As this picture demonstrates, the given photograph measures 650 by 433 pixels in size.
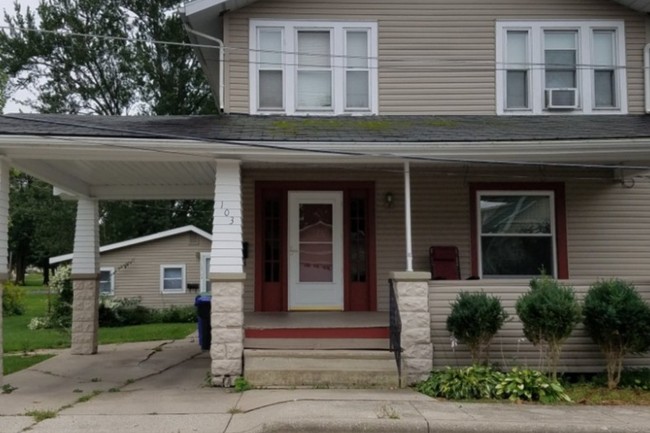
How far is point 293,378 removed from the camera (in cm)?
855

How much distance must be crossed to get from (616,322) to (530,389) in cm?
147

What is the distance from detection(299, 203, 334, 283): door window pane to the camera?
1110 centimetres

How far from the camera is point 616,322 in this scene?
841cm

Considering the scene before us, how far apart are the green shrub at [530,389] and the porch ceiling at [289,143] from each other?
2.84 m

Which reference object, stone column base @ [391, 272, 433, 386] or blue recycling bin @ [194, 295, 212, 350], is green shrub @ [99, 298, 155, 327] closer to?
blue recycling bin @ [194, 295, 212, 350]

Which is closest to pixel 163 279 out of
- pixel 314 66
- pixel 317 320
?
pixel 314 66

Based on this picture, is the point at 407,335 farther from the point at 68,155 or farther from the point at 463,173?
the point at 68,155

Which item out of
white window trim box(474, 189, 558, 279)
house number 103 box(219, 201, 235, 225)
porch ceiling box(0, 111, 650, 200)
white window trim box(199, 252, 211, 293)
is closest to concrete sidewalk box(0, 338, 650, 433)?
house number 103 box(219, 201, 235, 225)

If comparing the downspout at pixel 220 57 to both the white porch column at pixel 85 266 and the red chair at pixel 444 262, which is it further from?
the red chair at pixel 444 262

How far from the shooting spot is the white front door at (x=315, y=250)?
1103 centimetres

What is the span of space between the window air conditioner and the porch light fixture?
3132 millimetres

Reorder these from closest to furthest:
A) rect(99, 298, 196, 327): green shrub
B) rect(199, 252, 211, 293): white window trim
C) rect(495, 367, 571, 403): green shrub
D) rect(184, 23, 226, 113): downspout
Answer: rect(495, 367, 571, 403): green shrub, rect(184, 23, 226, 113): downspout, rect(99, 298, 196, 327): green shrub, rect(199, 252, 211, 293): white window trim

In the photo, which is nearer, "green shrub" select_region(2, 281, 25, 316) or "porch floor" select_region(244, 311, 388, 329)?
"porch floor" select_region(244, 311, 388, 329)

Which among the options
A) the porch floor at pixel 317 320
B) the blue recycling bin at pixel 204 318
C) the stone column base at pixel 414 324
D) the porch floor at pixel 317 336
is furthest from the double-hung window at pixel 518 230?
the blue recycling bin at pixel 204 318
